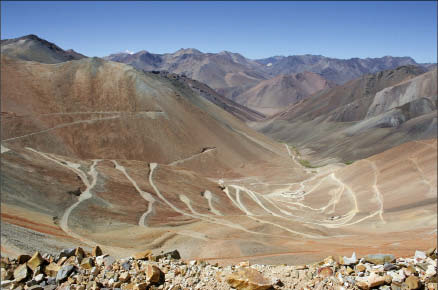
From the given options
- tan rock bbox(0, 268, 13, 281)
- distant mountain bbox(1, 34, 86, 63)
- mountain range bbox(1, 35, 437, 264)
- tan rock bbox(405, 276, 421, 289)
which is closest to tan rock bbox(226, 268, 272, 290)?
tan rock bbox(405, 276, 421, 289)

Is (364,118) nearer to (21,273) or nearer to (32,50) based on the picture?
(32,50)

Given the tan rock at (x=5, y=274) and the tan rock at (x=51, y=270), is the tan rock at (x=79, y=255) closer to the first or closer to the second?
the tan rock at (x=51, y=270)

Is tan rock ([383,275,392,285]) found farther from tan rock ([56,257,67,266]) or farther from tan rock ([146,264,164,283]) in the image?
tan rock ([56,257,67,266])

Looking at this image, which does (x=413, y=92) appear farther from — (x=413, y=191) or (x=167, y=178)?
(x=167, y=178)

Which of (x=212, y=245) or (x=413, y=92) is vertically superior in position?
(x=413, y=92)

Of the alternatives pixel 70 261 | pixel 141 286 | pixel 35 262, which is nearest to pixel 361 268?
pixel 141 286

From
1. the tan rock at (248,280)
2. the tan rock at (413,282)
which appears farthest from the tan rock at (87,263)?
the tan rock at (413,282)

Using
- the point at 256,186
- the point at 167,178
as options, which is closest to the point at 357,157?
the point at 256,186
